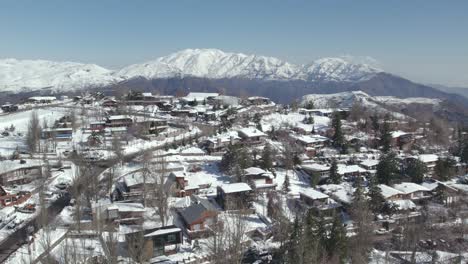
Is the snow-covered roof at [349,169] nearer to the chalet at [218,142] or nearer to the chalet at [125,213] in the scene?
the chalet at [218,142]

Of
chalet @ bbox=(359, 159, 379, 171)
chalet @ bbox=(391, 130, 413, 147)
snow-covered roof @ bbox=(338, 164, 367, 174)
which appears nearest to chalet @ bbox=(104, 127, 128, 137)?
snow-covered roof @ bbox=(338, 164, 367, 174)

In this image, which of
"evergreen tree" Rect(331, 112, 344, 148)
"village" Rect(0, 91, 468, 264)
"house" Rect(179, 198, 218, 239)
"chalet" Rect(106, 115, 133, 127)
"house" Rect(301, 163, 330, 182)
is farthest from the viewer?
"chalet" Rect(106, 115, 133, 127)

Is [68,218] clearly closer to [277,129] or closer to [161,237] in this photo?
[161,237]

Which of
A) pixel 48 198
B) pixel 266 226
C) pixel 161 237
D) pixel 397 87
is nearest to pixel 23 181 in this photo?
pixel 48 198

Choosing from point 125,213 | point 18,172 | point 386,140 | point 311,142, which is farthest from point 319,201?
point 18,172

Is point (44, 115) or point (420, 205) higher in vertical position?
point (44, 115)

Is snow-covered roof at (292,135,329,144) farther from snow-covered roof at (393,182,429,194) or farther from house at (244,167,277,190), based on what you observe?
snow-covered roof at (393,182,429,194)

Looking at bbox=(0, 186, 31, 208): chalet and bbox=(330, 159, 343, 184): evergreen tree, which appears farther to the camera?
bbox=(330, 159, 343, 184): evergreen tree

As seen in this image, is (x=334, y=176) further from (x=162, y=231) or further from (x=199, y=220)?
(x=162, y=231)
